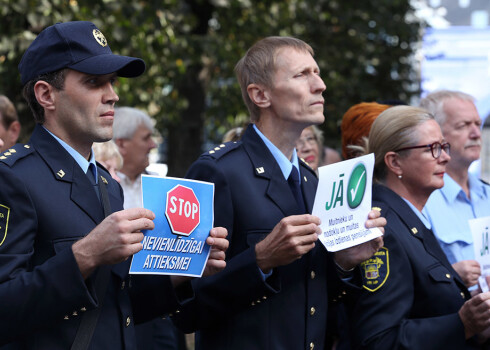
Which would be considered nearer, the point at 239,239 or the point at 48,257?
the point at 48,257

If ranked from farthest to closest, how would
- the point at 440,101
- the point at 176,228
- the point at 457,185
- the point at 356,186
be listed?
the point at 440,101 → the point at 457,185 → the point at 356,186 → the point at 176,228

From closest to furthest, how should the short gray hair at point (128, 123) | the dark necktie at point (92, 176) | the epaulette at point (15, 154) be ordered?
the epaulette at point (15, 154)
the dark necktie at point (92, 176)
the short gray hair at point (128, 123)

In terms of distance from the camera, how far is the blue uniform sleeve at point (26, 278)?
268 cm

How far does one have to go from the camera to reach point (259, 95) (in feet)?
12.4

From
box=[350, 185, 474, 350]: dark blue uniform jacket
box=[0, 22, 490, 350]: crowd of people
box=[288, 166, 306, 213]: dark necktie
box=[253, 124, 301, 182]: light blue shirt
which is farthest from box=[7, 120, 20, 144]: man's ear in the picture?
box=[350, 185, 474, 350]: dark blue uniform jacket

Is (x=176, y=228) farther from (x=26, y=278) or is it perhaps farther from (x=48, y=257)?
(x=26, y=278)

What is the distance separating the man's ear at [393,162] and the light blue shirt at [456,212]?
0.65 meters

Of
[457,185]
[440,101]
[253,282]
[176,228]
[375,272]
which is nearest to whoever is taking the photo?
[176,228]

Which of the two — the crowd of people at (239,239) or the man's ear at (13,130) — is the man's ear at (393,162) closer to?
the crowd of people at (239,239)

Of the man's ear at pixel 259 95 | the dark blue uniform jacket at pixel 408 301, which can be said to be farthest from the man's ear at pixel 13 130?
the dark blue uniform jacket at pixel 408 301

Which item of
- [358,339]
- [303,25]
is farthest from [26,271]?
[303,25]

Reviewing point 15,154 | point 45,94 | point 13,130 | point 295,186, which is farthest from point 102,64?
point 13,130

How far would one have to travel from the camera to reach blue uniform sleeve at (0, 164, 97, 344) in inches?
105

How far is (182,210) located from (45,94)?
2.26 ft
